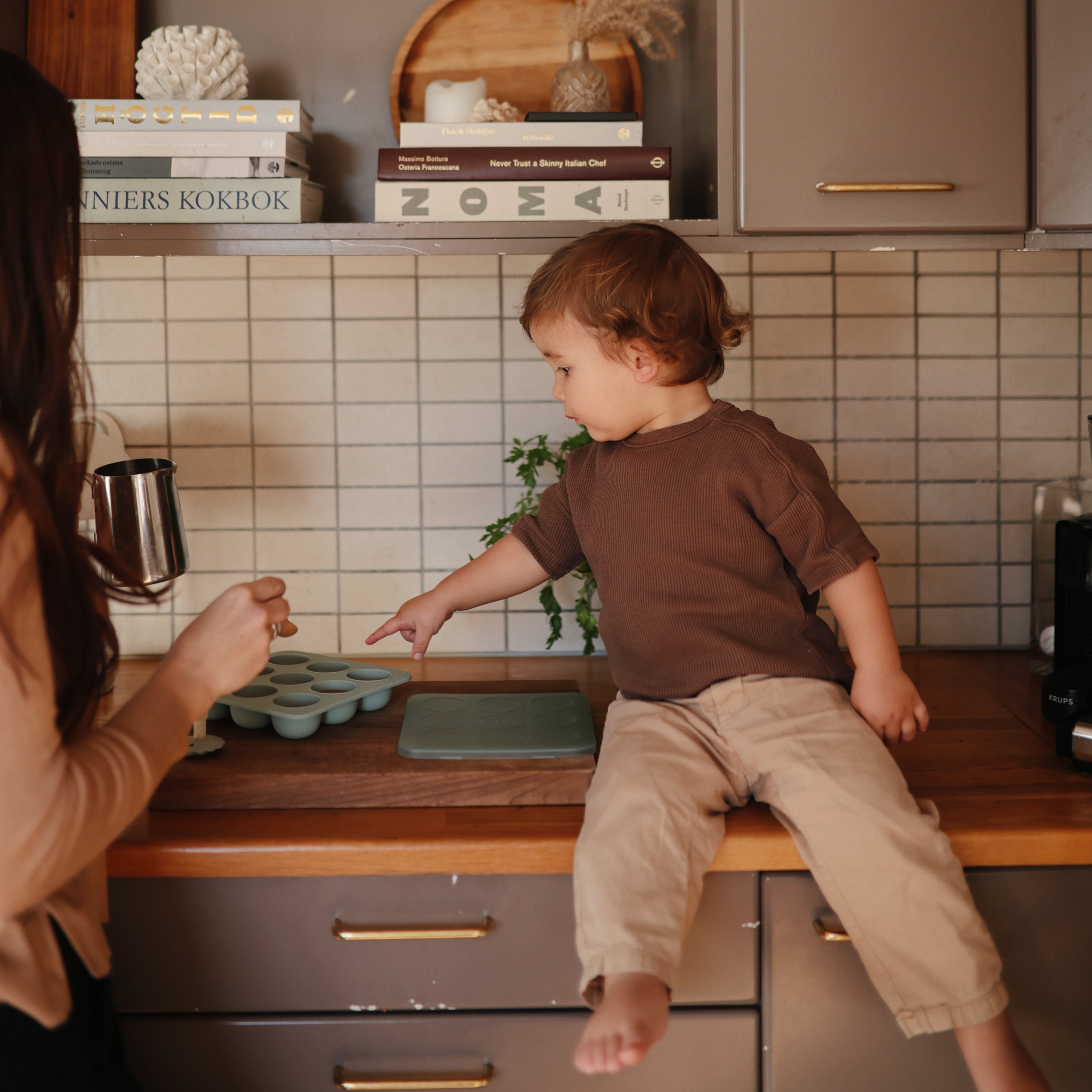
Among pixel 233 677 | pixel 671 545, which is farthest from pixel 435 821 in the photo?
pixel 671 545

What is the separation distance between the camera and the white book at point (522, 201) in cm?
126

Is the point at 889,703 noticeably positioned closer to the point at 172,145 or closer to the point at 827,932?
the point at 827,932

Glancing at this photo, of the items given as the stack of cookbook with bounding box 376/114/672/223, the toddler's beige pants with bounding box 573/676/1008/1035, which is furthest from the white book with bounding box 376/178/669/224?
the toddler's beige pants with bounding box 573/676/1008/1035

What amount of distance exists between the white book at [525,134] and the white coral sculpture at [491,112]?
0.29ft

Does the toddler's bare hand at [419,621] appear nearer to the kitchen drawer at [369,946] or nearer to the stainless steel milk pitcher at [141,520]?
the stainless steel milk pitcher at [141,520]

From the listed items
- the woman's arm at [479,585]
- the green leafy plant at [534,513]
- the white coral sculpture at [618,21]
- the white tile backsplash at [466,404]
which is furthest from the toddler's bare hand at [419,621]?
the white coral sculpture at [618,21]

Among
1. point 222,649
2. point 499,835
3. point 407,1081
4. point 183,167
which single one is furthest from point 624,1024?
point 183,167

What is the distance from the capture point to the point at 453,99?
1.38 metres

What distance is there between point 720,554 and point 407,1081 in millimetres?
642

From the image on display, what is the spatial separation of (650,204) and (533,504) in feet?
1.65

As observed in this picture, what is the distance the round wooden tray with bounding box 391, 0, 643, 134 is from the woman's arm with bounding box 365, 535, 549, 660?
686mm

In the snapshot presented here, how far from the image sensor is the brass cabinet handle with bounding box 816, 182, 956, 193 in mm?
1227

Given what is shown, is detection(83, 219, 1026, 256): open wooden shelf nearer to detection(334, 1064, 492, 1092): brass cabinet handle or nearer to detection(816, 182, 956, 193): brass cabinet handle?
detection(816, 182, 956, 193): brass cabinet handle

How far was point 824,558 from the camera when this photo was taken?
1054mm
